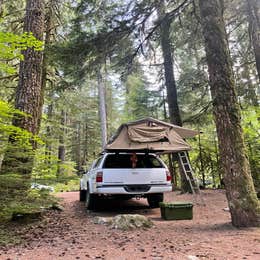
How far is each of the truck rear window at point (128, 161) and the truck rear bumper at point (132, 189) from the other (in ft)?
2.12

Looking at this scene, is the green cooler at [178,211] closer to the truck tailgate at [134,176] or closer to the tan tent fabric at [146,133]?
the truck tailgate at [134,176]

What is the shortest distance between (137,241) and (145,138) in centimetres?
311

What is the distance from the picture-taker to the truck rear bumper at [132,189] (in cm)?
635

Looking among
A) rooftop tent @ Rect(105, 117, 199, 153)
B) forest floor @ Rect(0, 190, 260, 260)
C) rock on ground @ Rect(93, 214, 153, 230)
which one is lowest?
forest floor @ Rect(0, 190, 260, 260)

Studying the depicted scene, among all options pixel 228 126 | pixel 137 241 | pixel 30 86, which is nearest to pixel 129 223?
pixel 137 241

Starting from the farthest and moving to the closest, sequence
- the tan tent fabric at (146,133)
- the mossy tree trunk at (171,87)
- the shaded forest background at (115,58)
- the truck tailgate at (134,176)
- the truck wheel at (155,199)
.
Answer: the mossy tree trunk at (171,87), the truck wheel at (155,199), the tan tent fabric at (146,133), the truck tailgate at (134,176), the shaded forest background at (115,58)

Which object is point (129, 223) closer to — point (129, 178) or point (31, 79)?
point (129, 178)

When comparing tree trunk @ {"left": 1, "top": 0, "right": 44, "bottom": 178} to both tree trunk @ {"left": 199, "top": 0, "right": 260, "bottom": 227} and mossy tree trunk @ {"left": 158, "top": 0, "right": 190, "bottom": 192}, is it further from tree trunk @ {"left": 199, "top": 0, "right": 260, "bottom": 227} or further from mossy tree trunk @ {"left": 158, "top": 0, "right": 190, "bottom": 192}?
mossy tree trunk @ {"left": 158, "top": 0, "right": 190, "bottom": 192}

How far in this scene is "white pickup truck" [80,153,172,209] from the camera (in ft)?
21.1

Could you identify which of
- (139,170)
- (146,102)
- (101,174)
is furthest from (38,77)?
(146,102)

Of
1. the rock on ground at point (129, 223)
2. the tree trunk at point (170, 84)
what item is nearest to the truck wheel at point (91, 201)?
the rock on ground at point (129, 223)

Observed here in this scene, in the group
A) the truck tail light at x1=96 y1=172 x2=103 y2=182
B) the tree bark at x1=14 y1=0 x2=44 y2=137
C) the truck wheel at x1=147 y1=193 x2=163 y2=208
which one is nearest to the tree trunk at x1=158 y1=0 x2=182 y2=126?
the truck wheel at x1=147 y1=193 x2=163 y2=208

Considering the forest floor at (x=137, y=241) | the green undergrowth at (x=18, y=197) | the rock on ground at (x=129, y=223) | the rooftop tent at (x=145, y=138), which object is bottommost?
the forest floor at (x=137, y=241)

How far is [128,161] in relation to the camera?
714 cm
